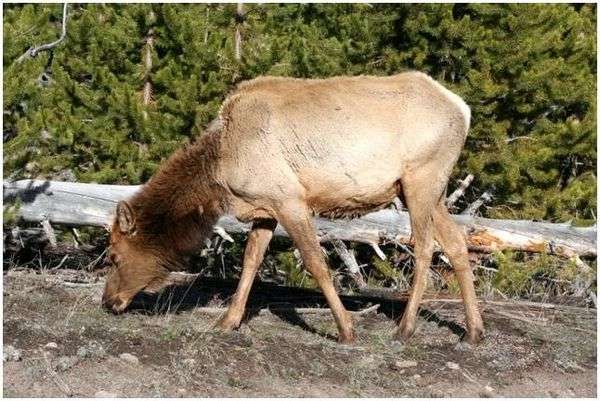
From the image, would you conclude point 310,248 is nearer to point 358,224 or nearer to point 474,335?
point 474,335

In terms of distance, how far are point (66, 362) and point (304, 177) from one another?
2.59m

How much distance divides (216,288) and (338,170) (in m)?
2.87

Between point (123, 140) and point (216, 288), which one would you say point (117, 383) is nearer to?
point (216, 288)

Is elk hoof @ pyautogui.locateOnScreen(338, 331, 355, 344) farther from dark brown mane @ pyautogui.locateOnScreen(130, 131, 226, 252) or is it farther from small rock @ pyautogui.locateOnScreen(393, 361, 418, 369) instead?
dark brown mane @ pyautogui.locateOnScreen(130, 131, 226, 252)

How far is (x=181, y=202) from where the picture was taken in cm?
789

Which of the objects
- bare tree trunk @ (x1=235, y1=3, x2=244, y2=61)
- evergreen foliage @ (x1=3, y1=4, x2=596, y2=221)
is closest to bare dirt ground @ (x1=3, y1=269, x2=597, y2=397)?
evergreen foliage @ (x1=3, y1=4, x2=596, y2=221)

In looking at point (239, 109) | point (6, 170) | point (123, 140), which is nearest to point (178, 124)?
point (123, 140)

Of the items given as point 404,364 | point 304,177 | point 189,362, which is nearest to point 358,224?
point 304,177

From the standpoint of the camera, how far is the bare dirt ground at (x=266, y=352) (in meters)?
6.14

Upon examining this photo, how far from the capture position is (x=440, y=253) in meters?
11.7

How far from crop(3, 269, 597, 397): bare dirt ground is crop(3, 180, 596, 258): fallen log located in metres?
0.96

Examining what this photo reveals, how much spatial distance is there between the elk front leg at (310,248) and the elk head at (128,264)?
1.40m

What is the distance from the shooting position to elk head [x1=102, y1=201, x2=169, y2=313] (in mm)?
7902

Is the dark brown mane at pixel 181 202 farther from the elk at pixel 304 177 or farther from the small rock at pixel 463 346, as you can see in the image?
the small rock at pixel 463 346
